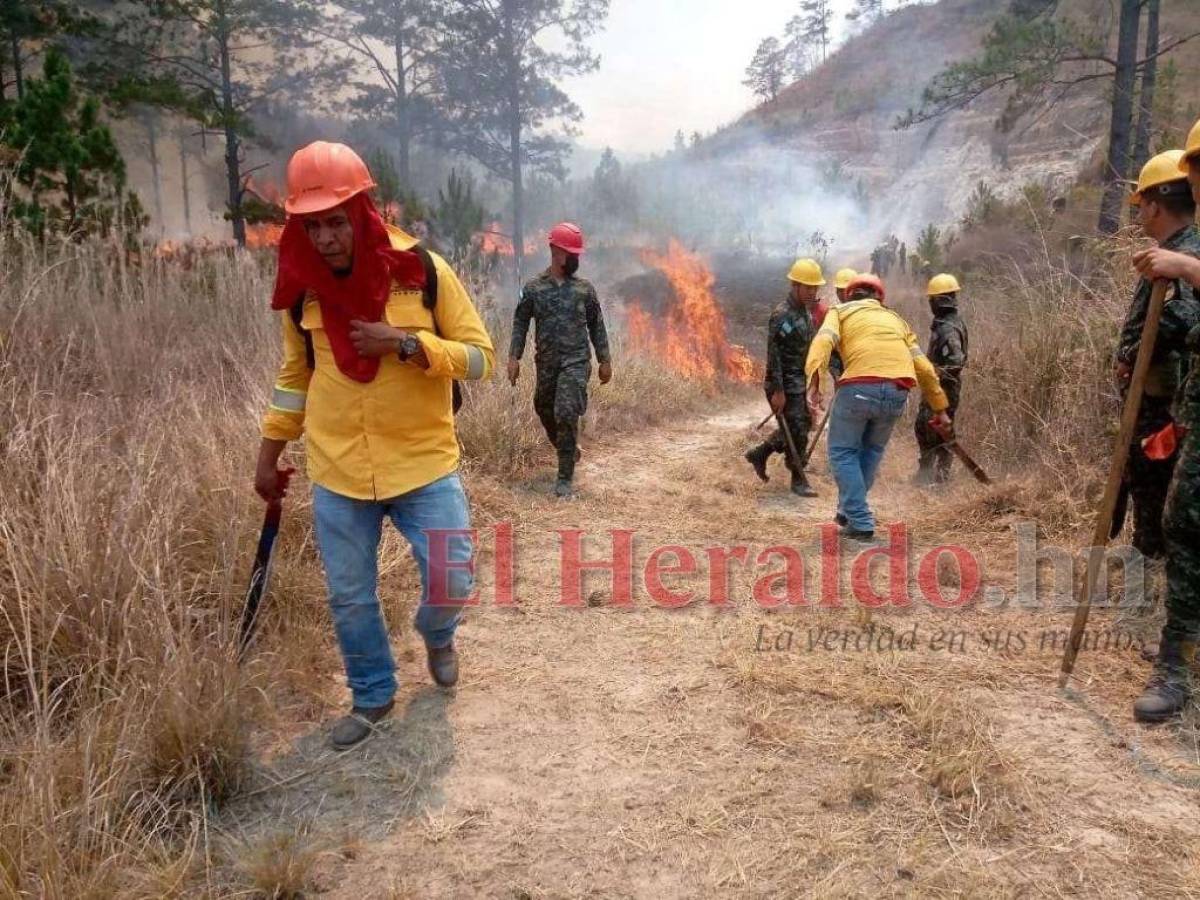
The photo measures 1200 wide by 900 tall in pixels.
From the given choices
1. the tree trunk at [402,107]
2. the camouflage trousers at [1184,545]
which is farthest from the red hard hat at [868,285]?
the tree trunk at [402,107]

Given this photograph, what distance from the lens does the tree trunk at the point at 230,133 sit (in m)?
14.9

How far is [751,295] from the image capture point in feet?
68.3

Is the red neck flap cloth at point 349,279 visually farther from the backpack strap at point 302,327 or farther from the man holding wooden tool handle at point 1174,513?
the man holding wooden tool handle at point 1174,513

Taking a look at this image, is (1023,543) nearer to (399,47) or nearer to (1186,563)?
(1186,563)

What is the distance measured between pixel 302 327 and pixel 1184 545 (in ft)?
10.3

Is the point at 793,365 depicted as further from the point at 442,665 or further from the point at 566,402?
the point at 442,665

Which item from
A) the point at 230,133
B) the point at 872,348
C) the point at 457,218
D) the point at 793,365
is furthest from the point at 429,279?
the point at 457,218

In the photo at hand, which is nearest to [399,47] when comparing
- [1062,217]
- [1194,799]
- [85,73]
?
[85,73]

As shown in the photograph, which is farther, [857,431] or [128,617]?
[857,431]

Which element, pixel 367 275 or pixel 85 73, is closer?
pixel 367 275

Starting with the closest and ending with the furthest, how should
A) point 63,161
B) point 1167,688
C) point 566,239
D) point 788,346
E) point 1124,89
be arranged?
point 1167,688 → point 566,239 → point 788,346 → point 63,161 → point 1124,89

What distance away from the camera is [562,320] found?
5969mm

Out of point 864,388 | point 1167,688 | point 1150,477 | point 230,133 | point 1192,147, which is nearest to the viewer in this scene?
point 1192,147

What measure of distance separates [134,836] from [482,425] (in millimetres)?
4355
